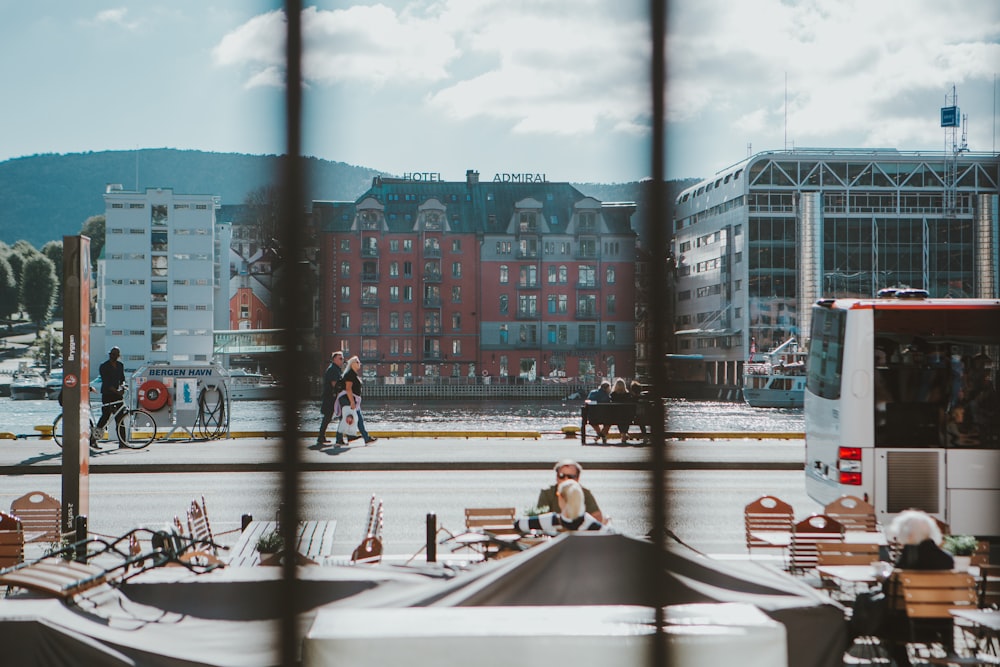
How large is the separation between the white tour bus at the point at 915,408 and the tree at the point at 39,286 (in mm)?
142423

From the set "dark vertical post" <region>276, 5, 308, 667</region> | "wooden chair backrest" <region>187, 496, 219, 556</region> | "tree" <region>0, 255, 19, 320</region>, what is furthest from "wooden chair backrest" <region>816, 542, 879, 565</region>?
"tree" <region>0, 255, 19, 320</region>

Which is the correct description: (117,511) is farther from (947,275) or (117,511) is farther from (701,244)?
(947,275)

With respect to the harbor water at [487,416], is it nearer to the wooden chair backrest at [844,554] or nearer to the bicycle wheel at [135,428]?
the bicycle wheel at [135,428]

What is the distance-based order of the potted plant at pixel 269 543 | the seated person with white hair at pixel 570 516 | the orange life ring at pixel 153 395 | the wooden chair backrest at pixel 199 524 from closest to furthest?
1. the potted plant at pixel 269 543
2. the seated person with white hair at pixel 570 516
3. the wooden chair backrest at pixel 199 524
4. the orange life ring at pixel 153 395

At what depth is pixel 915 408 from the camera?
10070 millimetres

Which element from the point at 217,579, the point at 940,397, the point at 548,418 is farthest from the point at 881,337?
the point at 548,418

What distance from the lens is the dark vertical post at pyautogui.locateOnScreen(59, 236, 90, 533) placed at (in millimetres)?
7121

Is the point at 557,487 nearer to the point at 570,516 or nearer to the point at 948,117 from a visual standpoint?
the point at 570,516

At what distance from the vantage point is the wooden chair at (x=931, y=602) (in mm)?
5582

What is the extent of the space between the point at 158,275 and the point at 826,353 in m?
90.4

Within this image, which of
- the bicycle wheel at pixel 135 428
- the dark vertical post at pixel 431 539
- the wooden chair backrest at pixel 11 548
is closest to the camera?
the wooden chair backrest at pixel 11 548

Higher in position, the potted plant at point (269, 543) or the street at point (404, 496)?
the potted plant at point (269, 543)

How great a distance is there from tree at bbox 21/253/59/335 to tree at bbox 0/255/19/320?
1.28 m

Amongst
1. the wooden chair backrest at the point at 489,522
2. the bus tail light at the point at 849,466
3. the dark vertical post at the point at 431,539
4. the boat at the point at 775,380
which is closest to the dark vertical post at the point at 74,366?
the dark vertical post at the point at 431,539
